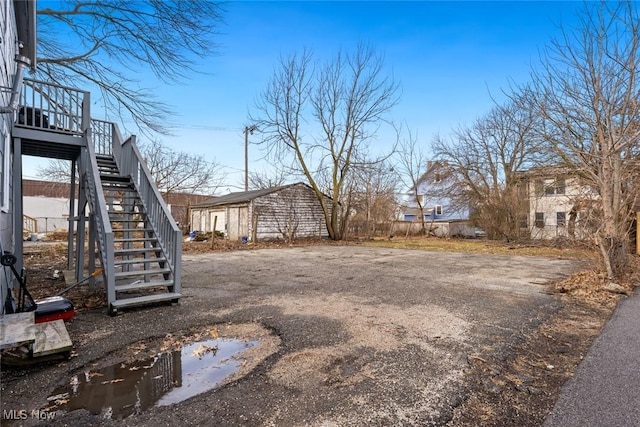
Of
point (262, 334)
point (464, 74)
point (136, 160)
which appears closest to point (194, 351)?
point (262, 334)

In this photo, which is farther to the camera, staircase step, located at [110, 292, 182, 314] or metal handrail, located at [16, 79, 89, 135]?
metal handrail, located at [16, 79, 89, 135]

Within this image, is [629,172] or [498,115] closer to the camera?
[629,172]

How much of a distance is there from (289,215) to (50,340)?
1594 cm

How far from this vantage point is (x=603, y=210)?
20.9 ft

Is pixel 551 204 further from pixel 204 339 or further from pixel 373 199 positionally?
pixel 204 339

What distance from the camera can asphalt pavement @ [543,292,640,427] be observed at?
82.0 inches

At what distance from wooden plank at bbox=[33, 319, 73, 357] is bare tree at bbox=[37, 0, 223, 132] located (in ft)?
24.9

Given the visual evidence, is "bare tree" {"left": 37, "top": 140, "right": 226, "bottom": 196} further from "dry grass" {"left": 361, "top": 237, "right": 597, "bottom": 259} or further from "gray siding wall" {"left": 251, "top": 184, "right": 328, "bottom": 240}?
"dry grass" {"left": 361, "top": 237, "right": 597, "bottom": 259}

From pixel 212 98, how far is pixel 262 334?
1094 centimetres

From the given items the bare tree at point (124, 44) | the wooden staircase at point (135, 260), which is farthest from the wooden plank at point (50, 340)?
the bare tree at point (124, 44)

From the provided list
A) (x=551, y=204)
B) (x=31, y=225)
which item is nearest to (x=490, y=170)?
(x=551, y=204)

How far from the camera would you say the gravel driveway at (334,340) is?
7.14ft

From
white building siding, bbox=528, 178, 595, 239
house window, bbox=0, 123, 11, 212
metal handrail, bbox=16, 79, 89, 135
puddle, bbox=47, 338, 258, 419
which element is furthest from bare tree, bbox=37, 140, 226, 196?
white building siding, bbox=528, 178, 595, 239

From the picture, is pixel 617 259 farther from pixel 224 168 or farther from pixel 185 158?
pixel 224 168
